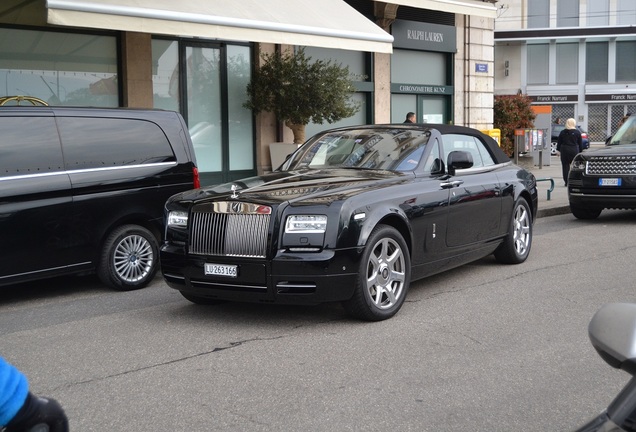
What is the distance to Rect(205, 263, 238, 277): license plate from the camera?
6.38 meters

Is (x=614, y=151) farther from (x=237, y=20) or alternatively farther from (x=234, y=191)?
(x=234, y=191)

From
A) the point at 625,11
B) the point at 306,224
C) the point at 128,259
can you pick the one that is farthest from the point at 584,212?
the point at 625,11

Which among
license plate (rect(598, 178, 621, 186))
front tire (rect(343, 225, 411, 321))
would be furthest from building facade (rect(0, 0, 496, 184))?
front tire (rect(343, 225, 411, 321))

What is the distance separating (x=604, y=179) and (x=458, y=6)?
26.7 ft

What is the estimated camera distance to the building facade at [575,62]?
52.8m

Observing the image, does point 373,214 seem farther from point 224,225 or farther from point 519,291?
point 519,291

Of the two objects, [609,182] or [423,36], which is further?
[423,36]

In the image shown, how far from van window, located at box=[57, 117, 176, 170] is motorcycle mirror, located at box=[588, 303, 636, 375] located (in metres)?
6.86

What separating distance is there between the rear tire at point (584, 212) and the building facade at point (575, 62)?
133 feet

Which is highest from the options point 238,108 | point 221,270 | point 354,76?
point 354,76

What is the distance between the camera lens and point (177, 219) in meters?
6.87

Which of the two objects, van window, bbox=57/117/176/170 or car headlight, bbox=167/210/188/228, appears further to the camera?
van window, bbox=57/117/176/170

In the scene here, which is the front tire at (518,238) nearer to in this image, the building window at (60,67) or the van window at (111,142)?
the van window at (111,142)

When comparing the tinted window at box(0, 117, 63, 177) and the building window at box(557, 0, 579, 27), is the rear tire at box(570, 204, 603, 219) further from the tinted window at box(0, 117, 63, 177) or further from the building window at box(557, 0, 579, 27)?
the building window at box(557, 0, 579, 27)
